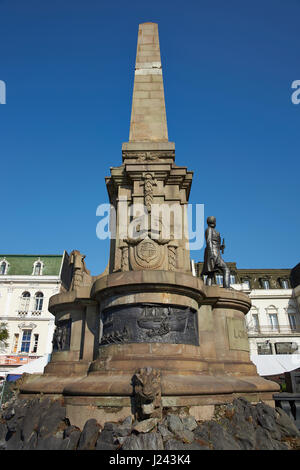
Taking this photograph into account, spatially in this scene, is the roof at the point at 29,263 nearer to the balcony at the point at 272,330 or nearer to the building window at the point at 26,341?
the building window at the point at 26,341

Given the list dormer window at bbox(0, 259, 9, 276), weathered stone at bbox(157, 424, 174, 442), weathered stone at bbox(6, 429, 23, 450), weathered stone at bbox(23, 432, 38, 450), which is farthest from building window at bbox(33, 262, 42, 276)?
weathered stone at bbox(157, 424, 174, 442)

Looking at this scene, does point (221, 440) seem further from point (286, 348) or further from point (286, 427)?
point (286, 348)

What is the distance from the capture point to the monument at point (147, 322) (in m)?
6.14

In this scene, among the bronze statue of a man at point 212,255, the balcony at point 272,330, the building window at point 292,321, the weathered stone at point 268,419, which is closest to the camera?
the weathered stone at point 268,419

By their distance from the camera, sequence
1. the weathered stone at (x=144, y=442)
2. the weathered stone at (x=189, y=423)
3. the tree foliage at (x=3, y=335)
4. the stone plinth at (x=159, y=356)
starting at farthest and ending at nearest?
the tree foliage at (x=3, y=335)
the stone plinth at (x=159, y=356)
the weathered stone at (x=189, y=423)
the weathered stone at (x=144, y=442)

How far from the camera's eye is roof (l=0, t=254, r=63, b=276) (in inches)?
1523

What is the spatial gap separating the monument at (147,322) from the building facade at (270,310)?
27.8 metres

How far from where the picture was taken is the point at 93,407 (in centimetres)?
607

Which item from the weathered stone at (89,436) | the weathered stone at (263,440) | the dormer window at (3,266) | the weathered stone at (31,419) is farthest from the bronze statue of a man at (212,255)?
the dormer window at (3,266)

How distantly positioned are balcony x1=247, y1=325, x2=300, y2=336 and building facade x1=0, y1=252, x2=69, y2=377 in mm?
22779
